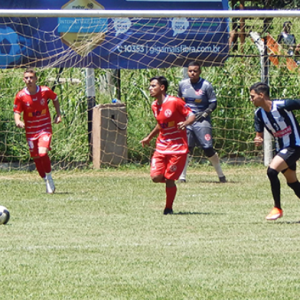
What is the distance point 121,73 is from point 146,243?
8912 mm

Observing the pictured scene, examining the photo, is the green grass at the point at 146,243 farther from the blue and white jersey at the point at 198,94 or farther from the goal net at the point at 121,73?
the goal net at the point at 121,73

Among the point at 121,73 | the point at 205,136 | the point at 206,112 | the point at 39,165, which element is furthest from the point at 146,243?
the point at 121,73

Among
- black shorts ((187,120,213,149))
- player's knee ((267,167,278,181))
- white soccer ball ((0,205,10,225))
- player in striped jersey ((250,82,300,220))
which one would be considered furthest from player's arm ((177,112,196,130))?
black shorts ((187,120,213,149))

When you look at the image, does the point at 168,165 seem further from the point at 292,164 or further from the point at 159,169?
the point at 292,164

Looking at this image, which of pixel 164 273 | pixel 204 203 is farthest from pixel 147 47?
pixel 164 273

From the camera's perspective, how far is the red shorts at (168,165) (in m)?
9.94

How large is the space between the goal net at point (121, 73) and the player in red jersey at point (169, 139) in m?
5.04

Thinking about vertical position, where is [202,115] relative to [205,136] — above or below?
above

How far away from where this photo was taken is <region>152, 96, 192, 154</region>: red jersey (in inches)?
396

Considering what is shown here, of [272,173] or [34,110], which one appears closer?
[272,173]

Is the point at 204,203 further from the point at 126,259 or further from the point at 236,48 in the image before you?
the point at 236,48

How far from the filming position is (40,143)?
12.1 meters

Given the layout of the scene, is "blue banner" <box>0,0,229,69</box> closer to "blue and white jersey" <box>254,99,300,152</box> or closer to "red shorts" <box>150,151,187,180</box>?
"red shorts" <box>150,151,187,180</box>

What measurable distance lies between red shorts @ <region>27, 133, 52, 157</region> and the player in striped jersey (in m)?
3.90
